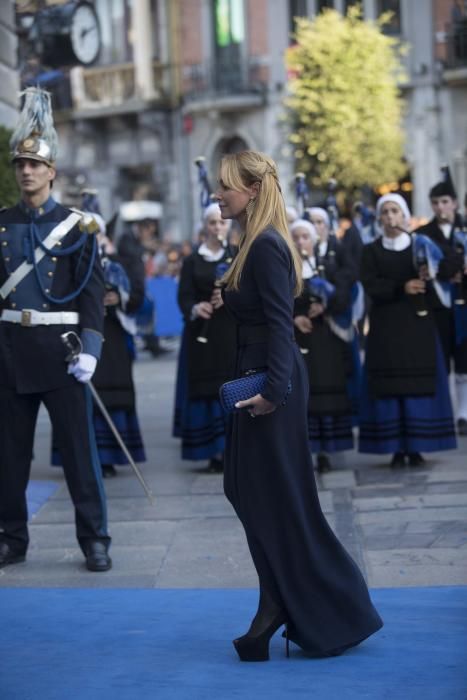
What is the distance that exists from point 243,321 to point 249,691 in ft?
4.19

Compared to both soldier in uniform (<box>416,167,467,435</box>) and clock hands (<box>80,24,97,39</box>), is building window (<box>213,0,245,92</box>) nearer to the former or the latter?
clock hands (<box>80,24,97,39</box>)

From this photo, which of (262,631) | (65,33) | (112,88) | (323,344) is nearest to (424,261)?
(323,344)

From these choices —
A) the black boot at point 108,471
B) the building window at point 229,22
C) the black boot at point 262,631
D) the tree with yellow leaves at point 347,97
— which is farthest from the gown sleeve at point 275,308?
the building window at point 229,22

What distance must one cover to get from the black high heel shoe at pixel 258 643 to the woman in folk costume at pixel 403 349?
4102mm

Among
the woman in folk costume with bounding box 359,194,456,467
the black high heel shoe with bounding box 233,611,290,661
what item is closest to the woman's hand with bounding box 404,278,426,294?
the woman in folk costume with bounding box 359,194,456,467

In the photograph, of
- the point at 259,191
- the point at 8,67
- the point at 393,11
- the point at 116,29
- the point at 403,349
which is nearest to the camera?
the point at 259,191

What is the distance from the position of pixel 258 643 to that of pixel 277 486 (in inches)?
21.8

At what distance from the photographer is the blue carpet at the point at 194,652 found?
4.65 metres

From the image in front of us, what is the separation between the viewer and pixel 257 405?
4.84m

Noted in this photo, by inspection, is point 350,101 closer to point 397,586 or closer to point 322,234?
point 322,234

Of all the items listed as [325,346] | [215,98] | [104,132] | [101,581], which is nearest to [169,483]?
[325,346]

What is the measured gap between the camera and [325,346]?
9133mm

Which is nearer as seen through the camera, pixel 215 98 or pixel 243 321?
pixel 243 321

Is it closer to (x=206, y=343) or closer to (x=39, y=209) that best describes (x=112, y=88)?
(x=206, y=343)
